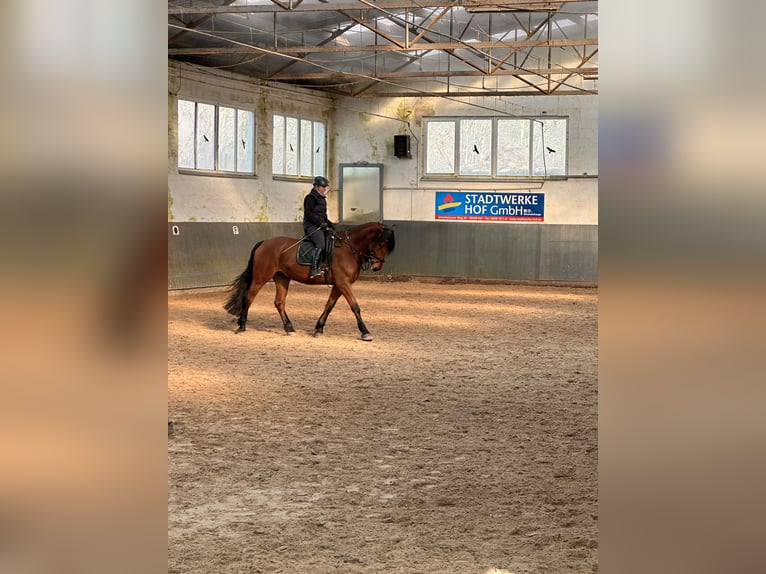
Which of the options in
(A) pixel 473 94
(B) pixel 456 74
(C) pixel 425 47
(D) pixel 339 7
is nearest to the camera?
(D) pixel 339 7

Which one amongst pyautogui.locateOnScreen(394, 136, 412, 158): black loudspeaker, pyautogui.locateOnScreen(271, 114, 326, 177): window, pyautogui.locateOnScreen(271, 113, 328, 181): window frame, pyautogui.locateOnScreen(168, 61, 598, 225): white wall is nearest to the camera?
pyautogui.locateOnScreen(168, 61, 598, 225): white wall

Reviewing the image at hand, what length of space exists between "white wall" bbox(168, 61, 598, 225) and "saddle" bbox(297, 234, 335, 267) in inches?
243

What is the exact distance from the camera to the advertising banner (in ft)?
70.2

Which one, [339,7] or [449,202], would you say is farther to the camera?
[449,202]

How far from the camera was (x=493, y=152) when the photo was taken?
70.7ft

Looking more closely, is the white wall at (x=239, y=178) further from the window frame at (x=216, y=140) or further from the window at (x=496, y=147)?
the window at (x=496, y=147)

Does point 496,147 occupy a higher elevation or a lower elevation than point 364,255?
higher

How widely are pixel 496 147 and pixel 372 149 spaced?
2806 mm

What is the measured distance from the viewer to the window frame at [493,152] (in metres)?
21.2

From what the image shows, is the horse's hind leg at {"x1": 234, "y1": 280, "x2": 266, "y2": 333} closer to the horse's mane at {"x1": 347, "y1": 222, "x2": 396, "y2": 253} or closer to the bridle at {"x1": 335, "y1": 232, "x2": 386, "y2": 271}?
the bridle at {"x1": 335, "y1": 232, "x2": 386, "y2": 271}

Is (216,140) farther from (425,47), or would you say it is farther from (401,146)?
(425,47)

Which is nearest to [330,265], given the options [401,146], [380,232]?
[380,232]

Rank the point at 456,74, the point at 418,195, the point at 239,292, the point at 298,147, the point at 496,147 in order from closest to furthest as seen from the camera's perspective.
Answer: the point at 239,292 → the point at 456,74 → the point at 298,147 → the point at 496,147 → the point at 418,195

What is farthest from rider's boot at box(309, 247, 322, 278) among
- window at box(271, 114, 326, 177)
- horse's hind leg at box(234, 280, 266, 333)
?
window at box(271, 114, 326, 177)
